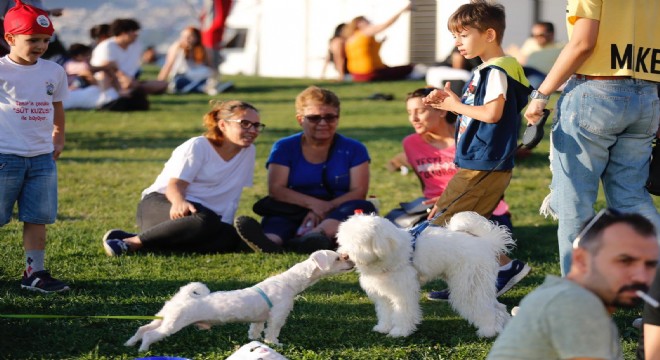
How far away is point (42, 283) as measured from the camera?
492cm

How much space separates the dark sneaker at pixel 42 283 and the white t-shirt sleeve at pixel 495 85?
247cm

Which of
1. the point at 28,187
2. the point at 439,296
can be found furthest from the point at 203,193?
the point at 439,296

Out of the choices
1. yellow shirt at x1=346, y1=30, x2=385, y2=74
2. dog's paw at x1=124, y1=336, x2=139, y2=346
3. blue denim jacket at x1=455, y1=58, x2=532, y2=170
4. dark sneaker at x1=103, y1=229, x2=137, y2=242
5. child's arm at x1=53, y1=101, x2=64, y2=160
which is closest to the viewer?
dog's paw at x1=124, y1=336, x2=139, y2=346

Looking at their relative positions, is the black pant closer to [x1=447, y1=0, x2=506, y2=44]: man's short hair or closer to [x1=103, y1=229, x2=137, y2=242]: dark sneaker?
[x1=103, y1=229, x2=137, y2=242]: dark sneaker

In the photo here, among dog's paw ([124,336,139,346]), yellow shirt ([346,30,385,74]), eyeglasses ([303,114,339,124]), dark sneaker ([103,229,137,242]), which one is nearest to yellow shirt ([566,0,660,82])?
dog's paw ([124,336,139,346])

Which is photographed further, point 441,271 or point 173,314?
point 441,271

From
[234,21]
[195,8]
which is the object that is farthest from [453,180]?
[195,8]

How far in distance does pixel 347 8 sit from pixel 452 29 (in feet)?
61.9

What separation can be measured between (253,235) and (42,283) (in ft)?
4.81

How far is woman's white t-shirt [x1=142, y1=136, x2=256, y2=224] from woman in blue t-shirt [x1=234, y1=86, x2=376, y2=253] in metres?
A: 0.24

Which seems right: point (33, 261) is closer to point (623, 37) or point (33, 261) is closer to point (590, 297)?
point (623, 37)

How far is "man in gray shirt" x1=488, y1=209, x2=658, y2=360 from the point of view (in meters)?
2.39

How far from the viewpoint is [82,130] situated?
1262cm

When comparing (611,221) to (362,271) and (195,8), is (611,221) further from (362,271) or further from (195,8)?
(195,8)
